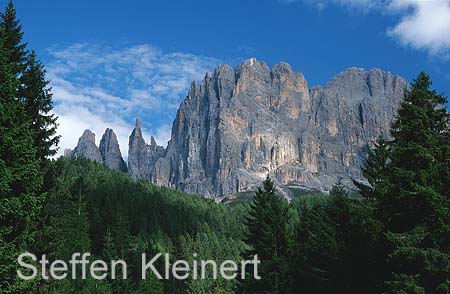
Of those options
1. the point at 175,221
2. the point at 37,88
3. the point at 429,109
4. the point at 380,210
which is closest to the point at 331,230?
the point at 380,210

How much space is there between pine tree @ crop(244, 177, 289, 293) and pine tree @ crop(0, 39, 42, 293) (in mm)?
17181

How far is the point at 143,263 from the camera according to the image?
207 feet

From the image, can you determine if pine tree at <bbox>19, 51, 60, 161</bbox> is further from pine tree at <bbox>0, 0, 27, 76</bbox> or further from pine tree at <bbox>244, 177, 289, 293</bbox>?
pine tree at <bbox>244, 177, 289, 293</bbox>

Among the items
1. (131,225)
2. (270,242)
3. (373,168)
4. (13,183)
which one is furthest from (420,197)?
(131,225)

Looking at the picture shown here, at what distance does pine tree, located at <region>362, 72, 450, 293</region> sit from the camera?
16688 millimetres

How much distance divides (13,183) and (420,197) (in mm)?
11770

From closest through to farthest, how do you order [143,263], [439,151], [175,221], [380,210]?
1. [439,151]
2. [380,210]
3. [143,263]
4. [175,221]

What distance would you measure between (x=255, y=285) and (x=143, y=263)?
3504 cm

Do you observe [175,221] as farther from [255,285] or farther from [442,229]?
[442,229]

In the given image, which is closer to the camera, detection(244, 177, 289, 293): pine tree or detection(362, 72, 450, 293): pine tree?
detection(362, 72, 450, 293): pine tree

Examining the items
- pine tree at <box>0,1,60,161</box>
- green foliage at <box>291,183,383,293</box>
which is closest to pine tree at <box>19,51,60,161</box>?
pine tree at <box>0,1,60,161</box>

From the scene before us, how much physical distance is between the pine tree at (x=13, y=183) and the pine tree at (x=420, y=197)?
34.0 ft

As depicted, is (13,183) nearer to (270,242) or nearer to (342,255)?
(342,255)

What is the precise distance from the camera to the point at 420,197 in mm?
17297
